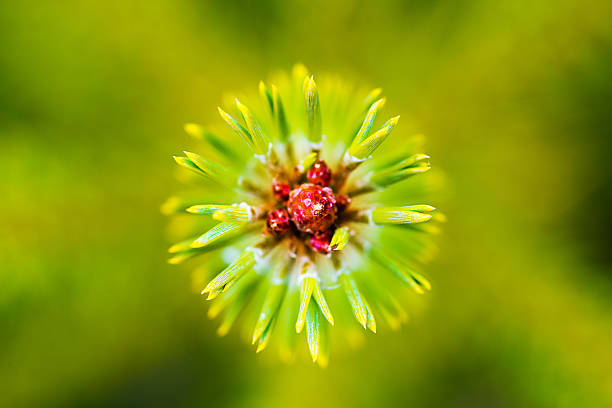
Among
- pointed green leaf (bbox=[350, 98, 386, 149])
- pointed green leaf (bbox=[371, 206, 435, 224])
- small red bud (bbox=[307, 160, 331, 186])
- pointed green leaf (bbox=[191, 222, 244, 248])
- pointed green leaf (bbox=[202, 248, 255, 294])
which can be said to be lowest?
pointed green leaf (bbox=[371, 206, 435, 224])

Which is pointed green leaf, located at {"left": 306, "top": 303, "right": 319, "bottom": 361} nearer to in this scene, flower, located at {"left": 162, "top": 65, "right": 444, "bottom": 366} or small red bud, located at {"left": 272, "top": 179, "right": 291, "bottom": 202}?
flower, located at {"left": 162, "top": 65, "right": 444, "bottom": 366}

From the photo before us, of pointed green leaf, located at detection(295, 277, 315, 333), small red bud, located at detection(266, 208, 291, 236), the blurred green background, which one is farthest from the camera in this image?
the blurred green background

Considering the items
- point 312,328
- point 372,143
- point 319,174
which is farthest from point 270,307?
point 372,143

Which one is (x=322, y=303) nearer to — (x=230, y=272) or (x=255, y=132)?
(x=230, y=272)

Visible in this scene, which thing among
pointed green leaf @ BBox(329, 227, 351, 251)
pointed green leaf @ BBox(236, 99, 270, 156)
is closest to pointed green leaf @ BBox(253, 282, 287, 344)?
pointed green leaf @ BBox(329, 227, 351, 251)

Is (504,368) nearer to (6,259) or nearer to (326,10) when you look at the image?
(326,10)

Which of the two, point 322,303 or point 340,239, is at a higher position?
point 340,239

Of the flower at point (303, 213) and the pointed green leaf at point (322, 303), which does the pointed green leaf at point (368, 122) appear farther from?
the pointed green leaf at point (322, 303)

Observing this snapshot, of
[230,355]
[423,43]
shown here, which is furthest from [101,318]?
[423,43]

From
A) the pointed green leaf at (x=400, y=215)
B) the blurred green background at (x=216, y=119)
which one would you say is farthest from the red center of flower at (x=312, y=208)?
the blurred green background at (x=216, y=119)
